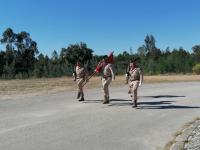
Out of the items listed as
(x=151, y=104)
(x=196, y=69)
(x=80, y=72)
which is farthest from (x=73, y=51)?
(x=151, y=104)

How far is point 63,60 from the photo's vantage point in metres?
83.8

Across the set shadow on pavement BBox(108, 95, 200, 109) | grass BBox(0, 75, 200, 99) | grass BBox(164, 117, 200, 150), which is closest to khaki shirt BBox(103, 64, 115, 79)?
shadow on pavement BBox(108, 95, 200, 109)

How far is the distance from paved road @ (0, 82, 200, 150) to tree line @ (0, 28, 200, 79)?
20708 millimetres

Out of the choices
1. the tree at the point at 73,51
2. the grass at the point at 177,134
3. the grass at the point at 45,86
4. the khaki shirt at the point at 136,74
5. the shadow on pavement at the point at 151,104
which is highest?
the tree at the point at 73,51

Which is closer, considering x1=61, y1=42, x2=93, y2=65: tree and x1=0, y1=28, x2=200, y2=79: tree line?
x1=0, y1=28, x2=200, y2=79: tree line

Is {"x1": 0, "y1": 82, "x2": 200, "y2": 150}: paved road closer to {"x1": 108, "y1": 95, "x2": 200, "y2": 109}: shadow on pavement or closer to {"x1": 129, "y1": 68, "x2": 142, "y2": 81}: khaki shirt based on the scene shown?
{"x1": 108, "y1": 95, "x2": 200, "y2": 109}: shadow on pavement

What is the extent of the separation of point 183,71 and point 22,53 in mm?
32370

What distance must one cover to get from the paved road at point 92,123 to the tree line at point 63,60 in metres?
20.7

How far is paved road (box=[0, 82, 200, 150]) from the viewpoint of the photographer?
34.0 ft

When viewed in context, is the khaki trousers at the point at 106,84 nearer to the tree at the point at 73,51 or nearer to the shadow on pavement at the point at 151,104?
the shadow on pavement at the point at 151,104

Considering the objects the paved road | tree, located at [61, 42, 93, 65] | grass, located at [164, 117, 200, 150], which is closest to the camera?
grass, located at [164, 117, 200, 150]

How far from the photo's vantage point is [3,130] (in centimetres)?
1207

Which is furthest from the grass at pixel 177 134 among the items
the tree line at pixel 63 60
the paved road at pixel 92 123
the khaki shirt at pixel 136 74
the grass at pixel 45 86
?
the tree line at pixel 63 60

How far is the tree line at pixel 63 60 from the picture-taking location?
199 ft
